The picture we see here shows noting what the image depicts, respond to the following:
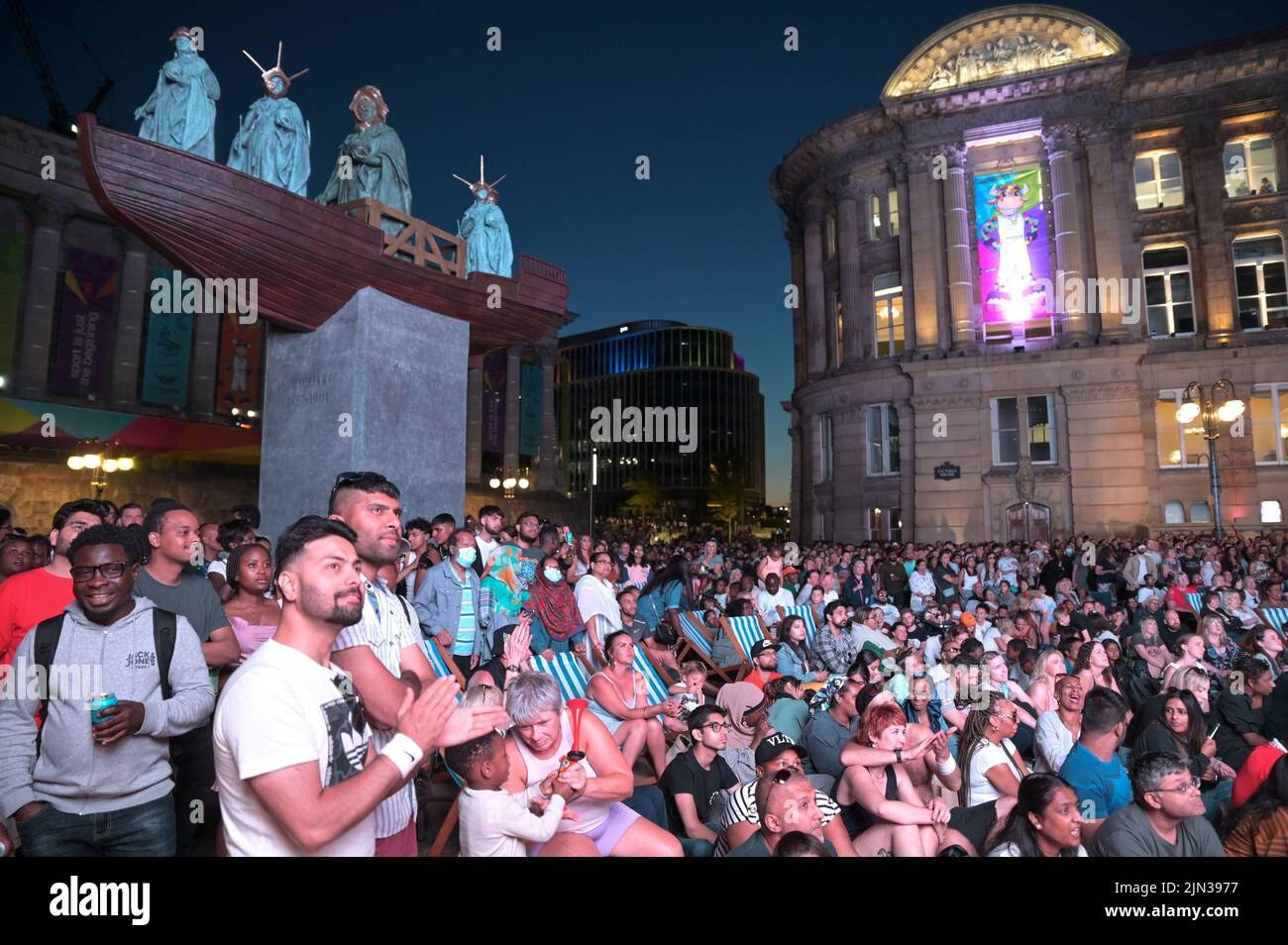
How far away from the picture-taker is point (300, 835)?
2223 mm

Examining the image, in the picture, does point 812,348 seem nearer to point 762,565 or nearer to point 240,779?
point 762,565

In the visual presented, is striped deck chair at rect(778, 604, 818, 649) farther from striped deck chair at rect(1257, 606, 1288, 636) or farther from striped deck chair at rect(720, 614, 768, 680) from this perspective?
striped deck chair at rect(1257, 606, 1288, 636)

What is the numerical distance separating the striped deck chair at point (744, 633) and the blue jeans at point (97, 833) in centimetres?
748

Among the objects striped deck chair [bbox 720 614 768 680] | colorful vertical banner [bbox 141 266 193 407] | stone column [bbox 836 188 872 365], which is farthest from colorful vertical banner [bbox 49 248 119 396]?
stone column [bbox 836 188 872 365]

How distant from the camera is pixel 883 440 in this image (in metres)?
30.3

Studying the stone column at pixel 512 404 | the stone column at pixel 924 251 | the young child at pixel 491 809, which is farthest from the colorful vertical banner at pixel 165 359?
the young child at pixel 491 809

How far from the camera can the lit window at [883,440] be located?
30.0 m

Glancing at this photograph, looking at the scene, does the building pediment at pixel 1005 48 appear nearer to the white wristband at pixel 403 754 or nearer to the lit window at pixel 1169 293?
the lit window at pixel 1169 293

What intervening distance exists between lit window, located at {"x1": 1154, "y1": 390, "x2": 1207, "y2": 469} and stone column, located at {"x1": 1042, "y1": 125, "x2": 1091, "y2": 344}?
3.89m

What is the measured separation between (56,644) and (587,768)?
7.79 feet

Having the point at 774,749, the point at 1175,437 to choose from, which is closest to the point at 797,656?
the point at 774,749

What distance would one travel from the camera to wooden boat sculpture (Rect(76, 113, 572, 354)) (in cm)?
924

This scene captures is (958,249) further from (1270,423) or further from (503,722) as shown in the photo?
(503,722)
